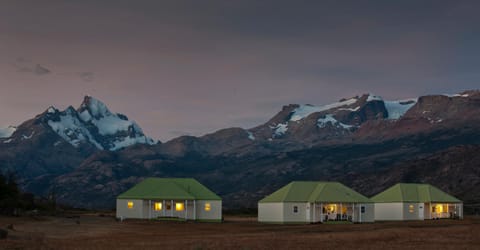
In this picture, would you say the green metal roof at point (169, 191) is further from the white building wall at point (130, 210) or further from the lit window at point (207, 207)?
the lit window at point (207, 207)

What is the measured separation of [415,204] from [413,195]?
91.7 inches

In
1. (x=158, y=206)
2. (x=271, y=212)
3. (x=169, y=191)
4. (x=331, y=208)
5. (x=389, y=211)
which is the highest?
(x=169, y=191)

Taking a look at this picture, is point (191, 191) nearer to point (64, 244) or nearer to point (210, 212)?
point (210, 212)

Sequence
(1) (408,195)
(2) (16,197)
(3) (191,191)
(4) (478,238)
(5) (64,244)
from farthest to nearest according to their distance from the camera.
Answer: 1. (1) (408,195)
2. (3) (191,191)
3. (2) (16,197)
4. (4) (478,238)
5. (5) (64,244)

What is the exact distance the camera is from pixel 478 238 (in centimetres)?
5538

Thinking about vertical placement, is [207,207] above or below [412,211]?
above

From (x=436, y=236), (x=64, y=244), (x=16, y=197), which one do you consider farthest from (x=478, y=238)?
(x=16, y=197)

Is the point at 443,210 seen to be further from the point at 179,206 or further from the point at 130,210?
the point at 130,210

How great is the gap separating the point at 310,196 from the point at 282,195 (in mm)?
4355

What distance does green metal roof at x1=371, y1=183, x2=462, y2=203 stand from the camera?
388ft

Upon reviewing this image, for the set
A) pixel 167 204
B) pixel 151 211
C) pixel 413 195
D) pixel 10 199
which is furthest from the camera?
pixel 413 195

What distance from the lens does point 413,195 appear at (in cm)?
11969

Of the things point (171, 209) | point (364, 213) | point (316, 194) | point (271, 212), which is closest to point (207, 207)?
point (171, 209)

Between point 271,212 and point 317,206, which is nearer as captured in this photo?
point 317,206
